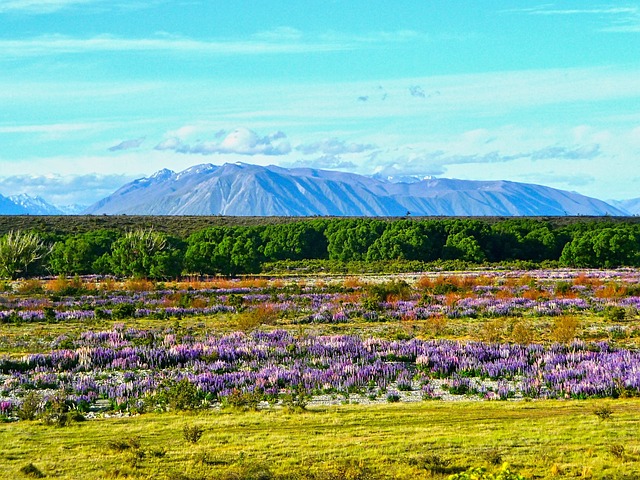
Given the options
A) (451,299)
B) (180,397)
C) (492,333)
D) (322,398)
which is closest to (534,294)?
(451,299)

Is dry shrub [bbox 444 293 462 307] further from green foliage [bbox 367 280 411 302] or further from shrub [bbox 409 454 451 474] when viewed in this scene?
shrub [bbox 409 454 451 474]

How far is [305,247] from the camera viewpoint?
10462cm

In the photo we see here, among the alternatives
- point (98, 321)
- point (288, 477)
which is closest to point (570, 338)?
point (288, 477)

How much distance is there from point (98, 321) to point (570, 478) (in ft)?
99.9

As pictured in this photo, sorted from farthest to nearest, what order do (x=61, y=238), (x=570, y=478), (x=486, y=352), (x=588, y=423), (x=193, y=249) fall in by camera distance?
(x=61, y=238) → (x=193, y=249) → (x=486, y=352) → (x=588, y=423) → (x=570, y=478)

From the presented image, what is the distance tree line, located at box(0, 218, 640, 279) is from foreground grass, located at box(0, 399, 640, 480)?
2002 inches

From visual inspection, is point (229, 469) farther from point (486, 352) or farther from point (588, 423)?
point (486, 352)

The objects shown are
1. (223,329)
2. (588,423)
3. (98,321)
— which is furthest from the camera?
(98,321)

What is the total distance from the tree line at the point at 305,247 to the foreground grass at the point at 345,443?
50.9 meters

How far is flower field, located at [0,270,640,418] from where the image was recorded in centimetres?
1995

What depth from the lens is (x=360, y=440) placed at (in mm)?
15164

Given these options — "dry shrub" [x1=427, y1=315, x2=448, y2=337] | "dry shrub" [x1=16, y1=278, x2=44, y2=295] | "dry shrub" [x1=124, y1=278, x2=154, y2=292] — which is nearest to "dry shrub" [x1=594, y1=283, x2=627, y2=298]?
"dry shrub" [x1=427, y1=315, x2=448, y2=337]

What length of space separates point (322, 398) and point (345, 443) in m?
4.71

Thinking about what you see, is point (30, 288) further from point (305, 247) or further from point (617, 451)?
point (305, 247)
